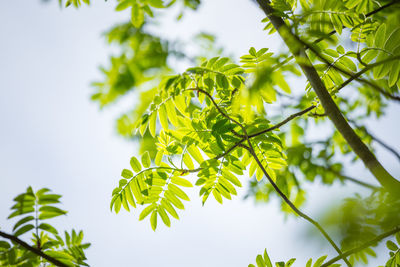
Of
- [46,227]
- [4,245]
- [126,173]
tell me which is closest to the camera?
[4,245]

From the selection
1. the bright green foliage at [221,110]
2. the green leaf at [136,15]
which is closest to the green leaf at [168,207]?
the bright green foliage at [221,110]

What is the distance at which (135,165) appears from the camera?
1.49 metres

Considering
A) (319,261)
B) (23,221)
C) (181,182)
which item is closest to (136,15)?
(181,182)

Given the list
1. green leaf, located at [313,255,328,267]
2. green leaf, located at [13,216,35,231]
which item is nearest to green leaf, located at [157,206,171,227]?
green leaf, located at [13,216,35,231]

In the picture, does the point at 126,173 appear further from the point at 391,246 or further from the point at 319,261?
the point at 391,246

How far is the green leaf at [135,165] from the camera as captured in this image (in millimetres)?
1482

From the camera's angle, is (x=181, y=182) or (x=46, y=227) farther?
(x=181, y=182)

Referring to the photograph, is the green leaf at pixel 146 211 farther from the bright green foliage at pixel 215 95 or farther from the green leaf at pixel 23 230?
the green leaf at pixel 23 230

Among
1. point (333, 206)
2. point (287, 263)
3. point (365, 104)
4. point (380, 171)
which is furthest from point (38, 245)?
point (365, 104)

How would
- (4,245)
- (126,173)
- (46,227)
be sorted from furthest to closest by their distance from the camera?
(126,173), (46,227), (4,245)

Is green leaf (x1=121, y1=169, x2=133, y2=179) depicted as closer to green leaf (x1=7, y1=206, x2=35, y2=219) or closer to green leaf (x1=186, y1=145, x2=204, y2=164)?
green leaf (x1=186, y1=145, x2=204, y2=164)

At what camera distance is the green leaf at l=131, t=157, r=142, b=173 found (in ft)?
4.86

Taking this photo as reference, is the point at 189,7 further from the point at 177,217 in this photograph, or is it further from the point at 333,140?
the point at 333,140

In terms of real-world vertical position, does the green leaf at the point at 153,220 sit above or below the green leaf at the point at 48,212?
below
